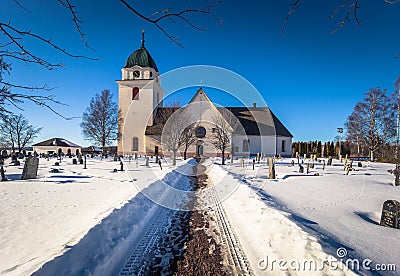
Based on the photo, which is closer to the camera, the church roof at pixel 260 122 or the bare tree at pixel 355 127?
the bare tree at pixel 355 127

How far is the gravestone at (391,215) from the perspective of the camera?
165 inches

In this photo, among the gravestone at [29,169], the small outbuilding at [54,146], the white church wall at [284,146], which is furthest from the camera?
the small outbuilding at [54,146]

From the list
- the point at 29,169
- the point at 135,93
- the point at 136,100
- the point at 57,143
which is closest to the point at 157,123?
the point at 136,100

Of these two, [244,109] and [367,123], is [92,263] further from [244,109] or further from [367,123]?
[244,109]

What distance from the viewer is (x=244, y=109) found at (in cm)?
4144

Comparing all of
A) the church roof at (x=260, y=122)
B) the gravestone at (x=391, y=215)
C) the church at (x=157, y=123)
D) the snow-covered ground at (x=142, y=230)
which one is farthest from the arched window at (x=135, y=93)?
the gravestone at (x=391, y=215)

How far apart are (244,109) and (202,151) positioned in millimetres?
13048

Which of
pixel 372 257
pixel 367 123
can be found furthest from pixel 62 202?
pixel 367 123

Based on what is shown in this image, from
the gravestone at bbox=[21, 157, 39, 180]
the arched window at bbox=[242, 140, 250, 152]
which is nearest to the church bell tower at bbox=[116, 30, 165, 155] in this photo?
the arched window at bbox=[242, 140, 250, 152]

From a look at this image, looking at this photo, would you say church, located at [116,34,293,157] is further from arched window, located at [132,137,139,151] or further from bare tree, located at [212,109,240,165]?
bare tree, located at [212,109,240,165]

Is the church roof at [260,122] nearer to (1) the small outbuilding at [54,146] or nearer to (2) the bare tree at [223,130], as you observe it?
(2) the bare tree at [223,130]

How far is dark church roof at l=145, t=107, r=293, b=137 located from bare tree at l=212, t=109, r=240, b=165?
5.14 m

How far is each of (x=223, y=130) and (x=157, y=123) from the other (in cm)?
1495

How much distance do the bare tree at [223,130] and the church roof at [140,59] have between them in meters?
15.2
